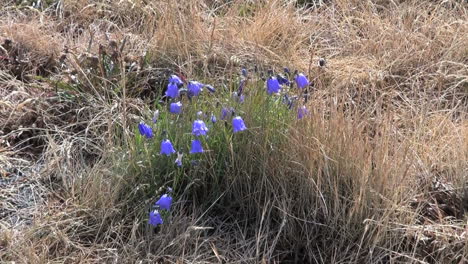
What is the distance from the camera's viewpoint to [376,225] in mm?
2256

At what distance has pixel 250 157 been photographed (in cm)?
242

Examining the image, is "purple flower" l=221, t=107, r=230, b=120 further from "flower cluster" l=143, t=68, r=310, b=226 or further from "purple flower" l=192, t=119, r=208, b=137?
"purple flower" l=192, t=119, r=208, b=137

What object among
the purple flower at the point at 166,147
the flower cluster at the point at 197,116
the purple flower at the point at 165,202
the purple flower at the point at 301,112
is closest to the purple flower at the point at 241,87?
the flower cluster at the point at 197,116

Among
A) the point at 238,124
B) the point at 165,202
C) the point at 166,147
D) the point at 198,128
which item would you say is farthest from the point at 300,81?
the point at 165,202

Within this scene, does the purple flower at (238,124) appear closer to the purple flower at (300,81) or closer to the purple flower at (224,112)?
the purple flower at (224,112)

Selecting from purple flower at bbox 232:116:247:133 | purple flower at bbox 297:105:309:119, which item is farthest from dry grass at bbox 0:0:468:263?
purple flower at bbox 232:116:247:133

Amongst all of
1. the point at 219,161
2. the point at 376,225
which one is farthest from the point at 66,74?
the point at 376,225

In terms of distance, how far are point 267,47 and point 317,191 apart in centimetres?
135

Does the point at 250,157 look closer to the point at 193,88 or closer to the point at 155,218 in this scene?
the point at 193,88

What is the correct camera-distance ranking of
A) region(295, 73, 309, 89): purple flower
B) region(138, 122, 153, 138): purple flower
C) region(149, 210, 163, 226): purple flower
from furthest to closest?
1. region(295, 73, 309, 89): purple flower
2. region(138, 122, 153, 138): purple flower
3. region(149, 210, 163, 226): purple flower

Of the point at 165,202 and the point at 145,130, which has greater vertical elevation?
the point at 145,130

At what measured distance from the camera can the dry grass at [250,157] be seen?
2.29 m

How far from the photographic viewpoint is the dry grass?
2.29m

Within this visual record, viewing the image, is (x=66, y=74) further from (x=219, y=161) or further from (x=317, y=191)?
(x=317, y=191)
